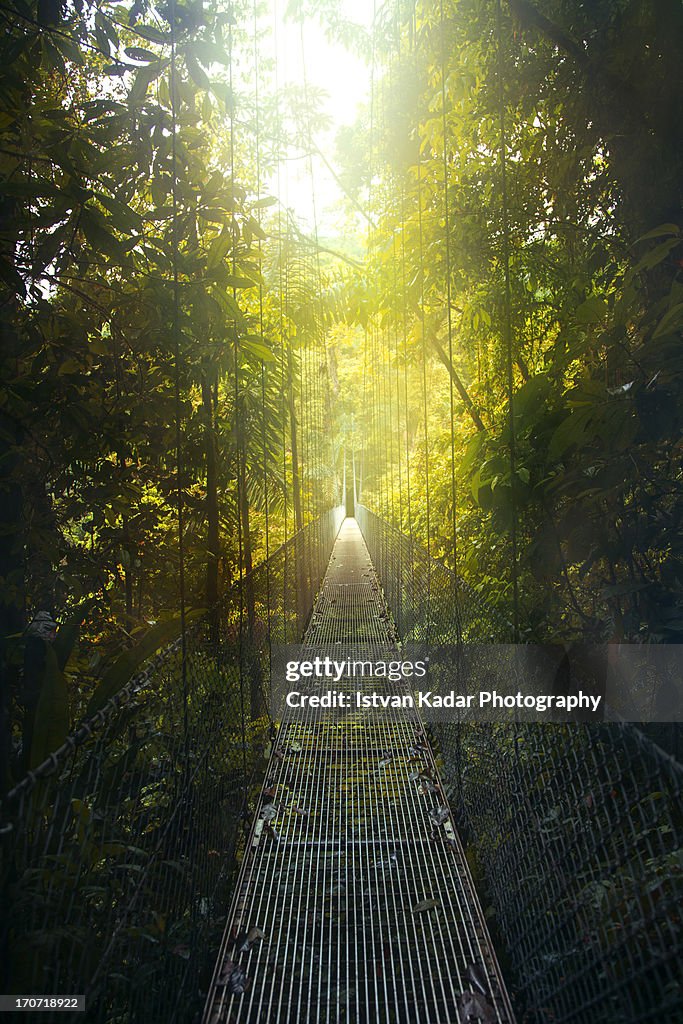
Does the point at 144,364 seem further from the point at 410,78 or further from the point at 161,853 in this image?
the point at 410,78

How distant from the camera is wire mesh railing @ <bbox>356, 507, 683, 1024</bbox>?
104 centimetres

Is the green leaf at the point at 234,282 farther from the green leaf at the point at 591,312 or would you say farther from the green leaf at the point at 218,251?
the green leaf at the point at 591,312

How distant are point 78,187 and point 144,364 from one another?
2.53 feet

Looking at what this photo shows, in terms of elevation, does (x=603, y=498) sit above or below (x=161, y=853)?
above

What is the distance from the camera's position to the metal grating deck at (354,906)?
1620 millimetres

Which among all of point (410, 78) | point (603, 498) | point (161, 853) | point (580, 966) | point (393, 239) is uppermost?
point (410, 78)

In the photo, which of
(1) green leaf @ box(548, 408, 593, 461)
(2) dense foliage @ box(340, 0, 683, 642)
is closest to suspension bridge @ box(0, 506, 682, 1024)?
(2) dense foliage @ box(340, 0, 683, 642)

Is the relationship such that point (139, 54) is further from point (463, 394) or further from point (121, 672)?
point (463, 394)

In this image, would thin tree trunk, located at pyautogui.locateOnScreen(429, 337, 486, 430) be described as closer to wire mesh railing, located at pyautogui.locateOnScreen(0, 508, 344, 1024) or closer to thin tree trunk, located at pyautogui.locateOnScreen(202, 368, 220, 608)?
thin tree trunk, located at pyautogui.locateOnScreen(202, 368, 220, 608)

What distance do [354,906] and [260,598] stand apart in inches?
59.6

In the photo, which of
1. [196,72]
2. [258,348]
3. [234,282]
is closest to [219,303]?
[234,282]

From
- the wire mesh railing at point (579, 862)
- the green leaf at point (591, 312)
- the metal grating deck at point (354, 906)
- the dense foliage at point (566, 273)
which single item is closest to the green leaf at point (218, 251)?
the dense foliage at point (566, 273)

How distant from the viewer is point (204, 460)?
269 centimetres

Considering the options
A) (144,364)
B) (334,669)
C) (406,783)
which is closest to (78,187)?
(144,364)
